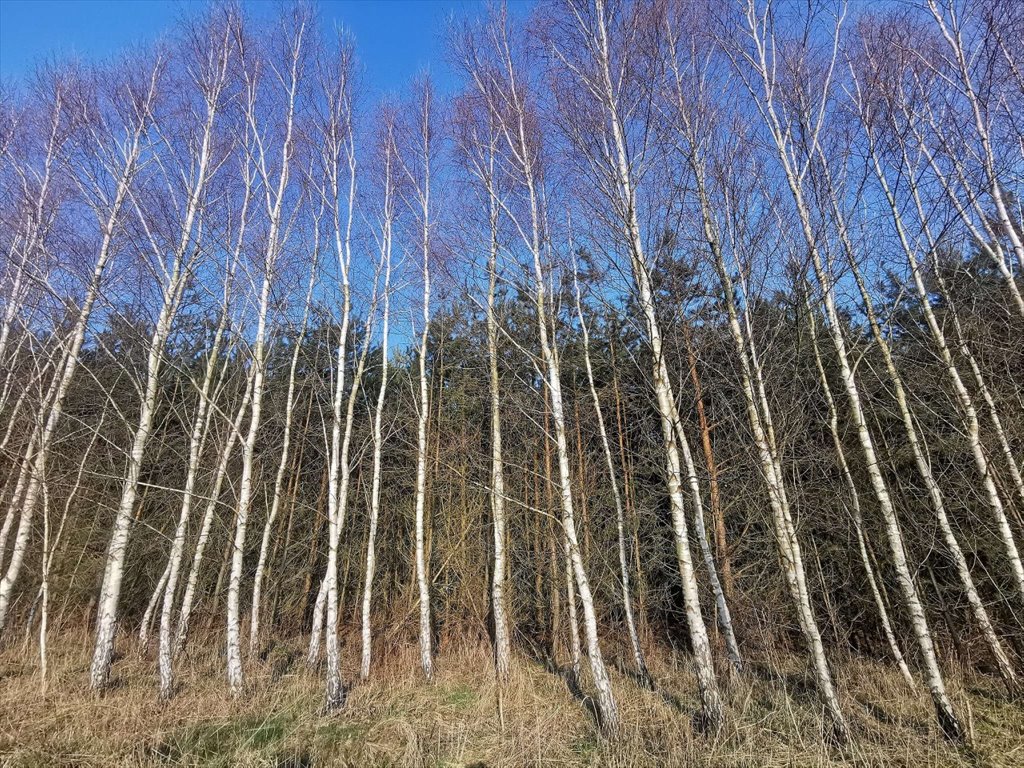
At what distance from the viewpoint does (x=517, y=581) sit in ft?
36.0

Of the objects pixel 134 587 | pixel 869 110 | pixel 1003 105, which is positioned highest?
pixel 869 110

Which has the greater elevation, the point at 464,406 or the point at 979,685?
the point at 464,406

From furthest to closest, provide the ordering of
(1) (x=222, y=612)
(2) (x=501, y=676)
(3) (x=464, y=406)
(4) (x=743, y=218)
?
A: (3) (x=464, y=406) → (1) (x=222, y=612) → (2) (x=501, y=676) → (4) (x=743, y=218)

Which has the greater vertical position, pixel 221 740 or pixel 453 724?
pixel 221 740

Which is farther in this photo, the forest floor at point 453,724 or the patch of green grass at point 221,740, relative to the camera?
the patch of green grass at point 221,740

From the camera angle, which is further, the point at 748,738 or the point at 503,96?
the point at 503,96

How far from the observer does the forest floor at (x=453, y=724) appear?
4.05 meters

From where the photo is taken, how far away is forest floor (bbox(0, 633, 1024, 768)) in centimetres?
405

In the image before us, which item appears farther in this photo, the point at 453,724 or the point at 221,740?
the point at 453,724

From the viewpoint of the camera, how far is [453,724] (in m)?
5.16

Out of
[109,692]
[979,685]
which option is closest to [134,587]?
[109,692]

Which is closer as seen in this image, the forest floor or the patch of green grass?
the forest floor

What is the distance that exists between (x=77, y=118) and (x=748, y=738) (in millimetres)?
12344

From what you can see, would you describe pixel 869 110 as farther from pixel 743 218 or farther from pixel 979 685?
pixel 979 685
